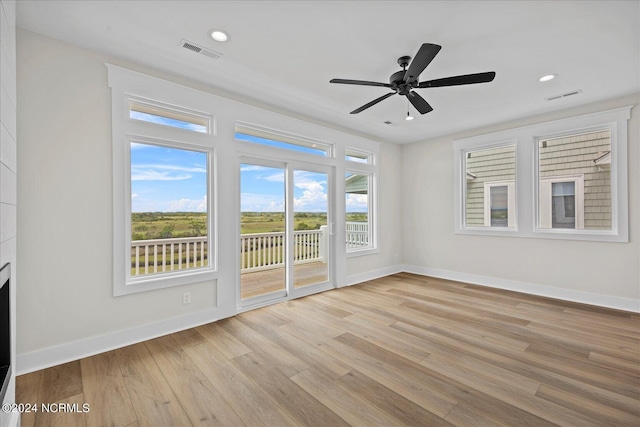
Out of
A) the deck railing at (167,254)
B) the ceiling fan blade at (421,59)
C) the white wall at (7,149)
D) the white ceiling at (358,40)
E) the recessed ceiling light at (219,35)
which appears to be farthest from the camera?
the deck railing at (167,254)

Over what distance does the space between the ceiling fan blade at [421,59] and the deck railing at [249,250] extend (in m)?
2.66

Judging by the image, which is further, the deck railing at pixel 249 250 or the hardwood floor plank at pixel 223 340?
the deck railing at pixel 249 250

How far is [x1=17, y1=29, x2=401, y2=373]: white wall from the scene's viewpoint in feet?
7.92

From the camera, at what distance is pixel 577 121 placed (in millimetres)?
4215

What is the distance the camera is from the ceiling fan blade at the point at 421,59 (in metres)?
2.12

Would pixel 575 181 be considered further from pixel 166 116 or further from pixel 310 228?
pixel 166 116

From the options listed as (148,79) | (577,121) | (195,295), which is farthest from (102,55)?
(577,121)

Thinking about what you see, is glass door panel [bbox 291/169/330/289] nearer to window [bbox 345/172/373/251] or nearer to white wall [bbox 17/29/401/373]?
window [bbox 345/172/373/251]

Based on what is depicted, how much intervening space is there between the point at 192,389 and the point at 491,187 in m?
5.31

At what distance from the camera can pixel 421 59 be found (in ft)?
7.59

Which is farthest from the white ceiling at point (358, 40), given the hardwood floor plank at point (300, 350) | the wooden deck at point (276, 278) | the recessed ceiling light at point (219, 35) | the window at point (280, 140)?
the hardwood floor plank at point (300, 350)

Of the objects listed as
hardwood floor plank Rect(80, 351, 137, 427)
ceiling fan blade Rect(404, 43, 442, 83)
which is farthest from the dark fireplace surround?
ceiling fan blade Rect(404, 43, 442, 83)

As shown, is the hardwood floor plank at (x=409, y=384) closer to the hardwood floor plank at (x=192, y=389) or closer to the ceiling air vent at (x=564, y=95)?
the hardwood floor plank at (x=192, y=389)

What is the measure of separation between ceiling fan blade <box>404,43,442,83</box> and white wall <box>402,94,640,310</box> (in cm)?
325
